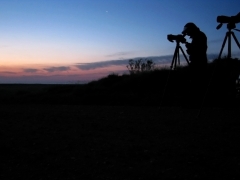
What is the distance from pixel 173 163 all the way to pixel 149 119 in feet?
13.7

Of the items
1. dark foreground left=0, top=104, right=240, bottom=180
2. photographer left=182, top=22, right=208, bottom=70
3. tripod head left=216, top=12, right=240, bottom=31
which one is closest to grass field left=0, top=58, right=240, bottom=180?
dark foreground left=0, top=104, right=240, bottom=180

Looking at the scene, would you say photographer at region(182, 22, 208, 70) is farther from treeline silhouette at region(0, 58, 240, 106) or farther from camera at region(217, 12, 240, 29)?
camera at region(217, 12, 240, 29)

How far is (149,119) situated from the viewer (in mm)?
8523

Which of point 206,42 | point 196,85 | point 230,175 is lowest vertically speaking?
point 230,175

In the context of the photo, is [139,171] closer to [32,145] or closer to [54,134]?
[32,145]

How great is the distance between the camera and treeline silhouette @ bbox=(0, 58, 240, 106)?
1130 cm

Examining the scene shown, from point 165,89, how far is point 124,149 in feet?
18.0

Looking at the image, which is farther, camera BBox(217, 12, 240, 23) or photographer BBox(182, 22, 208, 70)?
photographer BBox(182, 22, 208, 70)

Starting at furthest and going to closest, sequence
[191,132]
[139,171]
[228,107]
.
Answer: [228,107]
[191,132]
[139,171]

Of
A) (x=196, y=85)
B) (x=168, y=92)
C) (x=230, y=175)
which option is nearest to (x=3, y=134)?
(x=230, y=175)

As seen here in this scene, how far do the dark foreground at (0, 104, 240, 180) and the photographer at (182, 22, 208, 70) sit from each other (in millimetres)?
3194

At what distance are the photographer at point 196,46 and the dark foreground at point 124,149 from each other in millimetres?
3194

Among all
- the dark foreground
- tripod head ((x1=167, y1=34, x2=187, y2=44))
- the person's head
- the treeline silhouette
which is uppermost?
the person's head

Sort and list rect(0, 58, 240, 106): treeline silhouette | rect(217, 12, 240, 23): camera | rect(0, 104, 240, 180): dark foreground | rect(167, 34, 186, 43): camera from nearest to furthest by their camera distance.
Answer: rect(0, 104, 240, 180): dark foreground
rect(217, 12, 240, 23): camera
rect(167, 34, 186, 43): camera
rect(0, 58, 240, 106): treeline silhouette
